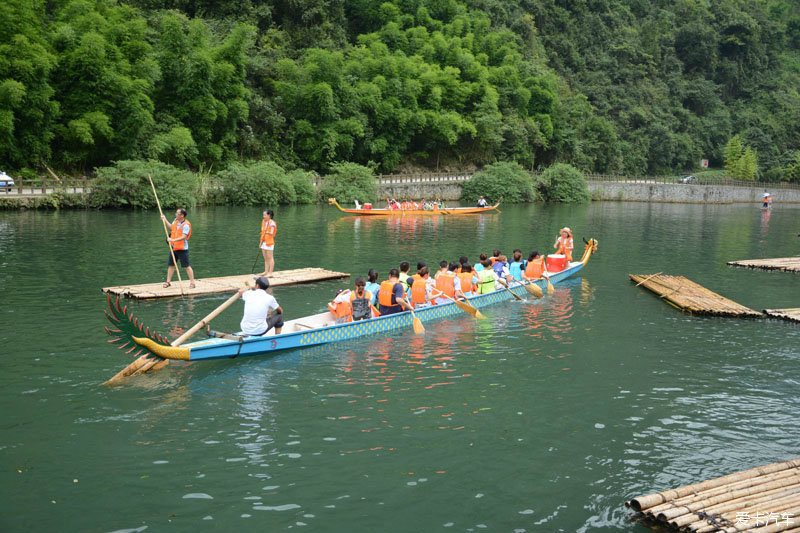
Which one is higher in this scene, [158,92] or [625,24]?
[625,24]

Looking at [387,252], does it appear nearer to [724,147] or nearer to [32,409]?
[32,409]

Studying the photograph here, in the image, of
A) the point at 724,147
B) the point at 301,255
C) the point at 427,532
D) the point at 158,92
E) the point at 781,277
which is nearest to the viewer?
the point at 427,532

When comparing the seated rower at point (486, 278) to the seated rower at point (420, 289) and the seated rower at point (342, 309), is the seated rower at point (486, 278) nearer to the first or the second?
the seated rower at point (420, 289)

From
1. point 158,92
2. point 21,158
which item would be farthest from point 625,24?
point 21,158

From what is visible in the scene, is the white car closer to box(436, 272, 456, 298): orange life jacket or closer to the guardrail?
the guardrail

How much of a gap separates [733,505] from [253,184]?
4120 cm

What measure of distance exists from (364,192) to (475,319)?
119ft

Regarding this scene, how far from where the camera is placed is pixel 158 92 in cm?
4794

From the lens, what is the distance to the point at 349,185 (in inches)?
2016

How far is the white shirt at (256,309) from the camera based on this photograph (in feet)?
40.1

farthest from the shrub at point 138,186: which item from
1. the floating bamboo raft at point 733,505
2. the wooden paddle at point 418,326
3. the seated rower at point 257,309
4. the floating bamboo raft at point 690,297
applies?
the floating bamboo raft at point 733,505

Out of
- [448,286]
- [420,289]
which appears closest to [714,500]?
[420,289]

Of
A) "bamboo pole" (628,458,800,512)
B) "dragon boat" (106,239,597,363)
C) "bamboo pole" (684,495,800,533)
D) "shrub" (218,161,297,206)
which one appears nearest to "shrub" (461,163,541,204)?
"shrub" (218,161,297,206)

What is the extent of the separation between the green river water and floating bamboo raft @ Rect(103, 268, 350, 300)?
396mm
